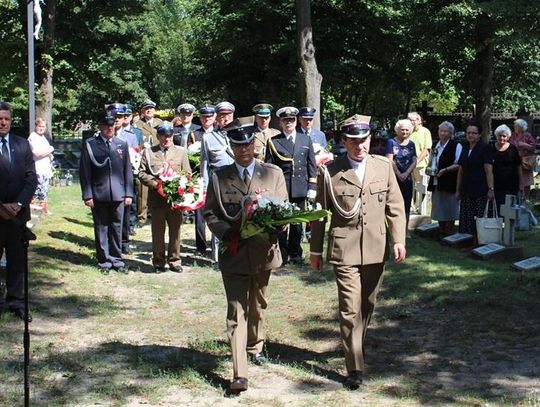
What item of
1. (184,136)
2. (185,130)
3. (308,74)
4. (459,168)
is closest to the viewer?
(459,168)

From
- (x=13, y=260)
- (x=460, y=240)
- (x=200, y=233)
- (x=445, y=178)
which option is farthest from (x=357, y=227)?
(x=445, y=178)

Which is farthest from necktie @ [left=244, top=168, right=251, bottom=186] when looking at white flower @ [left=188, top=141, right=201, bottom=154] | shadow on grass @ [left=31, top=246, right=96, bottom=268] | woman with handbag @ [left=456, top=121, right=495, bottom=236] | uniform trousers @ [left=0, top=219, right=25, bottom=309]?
woman with handbag @ [left=456, top=121, right=495, bottom=236]

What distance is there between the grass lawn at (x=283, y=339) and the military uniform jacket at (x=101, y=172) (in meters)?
1.07

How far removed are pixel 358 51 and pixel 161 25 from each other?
2048 cm

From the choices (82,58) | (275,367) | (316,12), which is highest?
(316,12)

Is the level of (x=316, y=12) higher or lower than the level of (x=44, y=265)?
higher

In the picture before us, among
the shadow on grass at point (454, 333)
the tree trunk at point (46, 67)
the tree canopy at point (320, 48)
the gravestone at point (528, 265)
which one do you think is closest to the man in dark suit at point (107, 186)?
the shadow on grass at point (454, 333)

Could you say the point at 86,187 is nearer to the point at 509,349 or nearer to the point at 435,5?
the point at 509,349

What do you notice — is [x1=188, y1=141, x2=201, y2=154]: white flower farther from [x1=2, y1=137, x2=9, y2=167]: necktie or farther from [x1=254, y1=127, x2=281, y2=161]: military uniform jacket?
[x1=2, y1=137, x2=9, y2=167]: necktie

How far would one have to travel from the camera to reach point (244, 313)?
229 inches

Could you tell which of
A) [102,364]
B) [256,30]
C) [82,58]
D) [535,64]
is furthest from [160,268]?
[535,64]

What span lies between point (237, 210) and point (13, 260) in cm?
275

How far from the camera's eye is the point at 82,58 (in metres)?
27.6

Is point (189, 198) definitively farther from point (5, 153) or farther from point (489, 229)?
point (489, 229)
